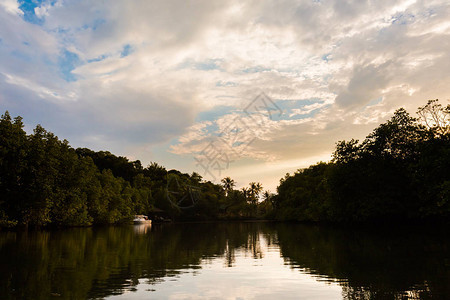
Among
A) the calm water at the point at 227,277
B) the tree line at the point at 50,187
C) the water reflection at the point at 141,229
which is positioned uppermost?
the tree line at the point at 50,187

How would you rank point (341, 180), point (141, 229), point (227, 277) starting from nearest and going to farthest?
point (227, 277) < point (341, 180) < point (141, 229)

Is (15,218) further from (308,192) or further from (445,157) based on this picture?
(308,192)

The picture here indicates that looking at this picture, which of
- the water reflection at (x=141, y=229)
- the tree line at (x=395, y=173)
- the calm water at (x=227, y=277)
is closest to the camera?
the calm water at (x=227, y=277)

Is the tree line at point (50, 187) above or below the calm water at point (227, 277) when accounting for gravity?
above

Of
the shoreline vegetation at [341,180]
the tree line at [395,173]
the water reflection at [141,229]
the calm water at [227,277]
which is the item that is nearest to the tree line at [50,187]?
the shoreline vegetation at [341,180]

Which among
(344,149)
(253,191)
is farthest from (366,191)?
(253,191)

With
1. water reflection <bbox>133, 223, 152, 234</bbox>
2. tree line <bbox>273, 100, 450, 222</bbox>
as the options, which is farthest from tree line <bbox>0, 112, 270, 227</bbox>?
tree line <bbox>273, 100, 450, 222</bbox>

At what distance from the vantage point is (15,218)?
152 feet

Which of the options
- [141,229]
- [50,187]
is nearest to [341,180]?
[141,229]

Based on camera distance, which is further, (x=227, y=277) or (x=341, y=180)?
(x=341, y=180)

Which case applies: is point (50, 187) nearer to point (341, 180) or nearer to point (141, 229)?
point (141, 229)

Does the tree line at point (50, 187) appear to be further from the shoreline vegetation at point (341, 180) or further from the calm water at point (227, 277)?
the calm water at point (227, 277)

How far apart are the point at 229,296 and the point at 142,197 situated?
324ft

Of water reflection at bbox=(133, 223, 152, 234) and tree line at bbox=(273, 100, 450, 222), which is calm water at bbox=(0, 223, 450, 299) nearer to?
tree line at bbox=(273, 100, 450, 222)
